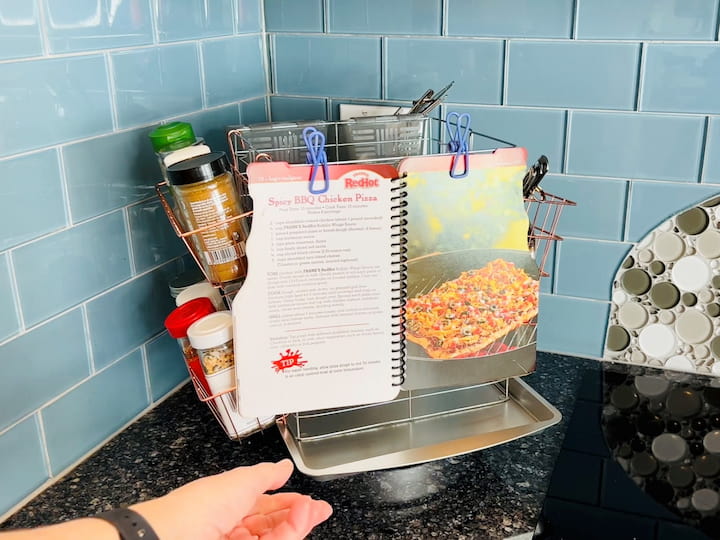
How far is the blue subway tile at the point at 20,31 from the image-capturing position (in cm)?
70

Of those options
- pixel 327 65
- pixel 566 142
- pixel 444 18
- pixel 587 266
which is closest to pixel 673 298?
pixel 587 266

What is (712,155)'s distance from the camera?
934mm

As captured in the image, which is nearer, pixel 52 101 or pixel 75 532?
pixel 75 532

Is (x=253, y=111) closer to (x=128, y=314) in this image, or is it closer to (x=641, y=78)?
(x=128, y=314)

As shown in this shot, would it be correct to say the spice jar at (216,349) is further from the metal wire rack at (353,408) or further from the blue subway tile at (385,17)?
the blue subway tile at (385,17)

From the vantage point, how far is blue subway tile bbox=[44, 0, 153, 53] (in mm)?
753

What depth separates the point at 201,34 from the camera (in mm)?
980

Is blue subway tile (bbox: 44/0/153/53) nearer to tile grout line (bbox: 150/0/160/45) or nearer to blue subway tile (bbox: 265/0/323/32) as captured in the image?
tile grout line (bbox: 150/0/160/45)

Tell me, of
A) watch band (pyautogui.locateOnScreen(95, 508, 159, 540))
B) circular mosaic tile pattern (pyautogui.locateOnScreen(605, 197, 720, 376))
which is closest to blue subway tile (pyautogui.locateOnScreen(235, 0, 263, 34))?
circular mosaic tile pattern (pyautogui.locateOnScreen(605, 197, 720, 376))

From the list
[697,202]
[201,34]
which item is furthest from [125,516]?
[697,202]

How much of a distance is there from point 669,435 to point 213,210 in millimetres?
612

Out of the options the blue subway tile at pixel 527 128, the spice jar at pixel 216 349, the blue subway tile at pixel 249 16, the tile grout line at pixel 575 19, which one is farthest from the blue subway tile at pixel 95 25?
the tile grout line at pixel 575 19

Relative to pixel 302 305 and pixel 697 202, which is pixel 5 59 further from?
pixel 697 202

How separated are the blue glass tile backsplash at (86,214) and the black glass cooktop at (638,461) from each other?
1.62ft
